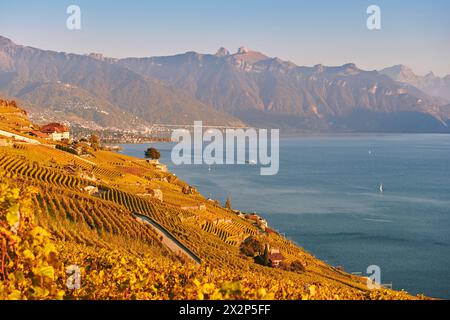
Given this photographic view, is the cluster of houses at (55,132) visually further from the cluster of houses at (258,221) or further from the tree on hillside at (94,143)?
the cluster of houses at (258,221)

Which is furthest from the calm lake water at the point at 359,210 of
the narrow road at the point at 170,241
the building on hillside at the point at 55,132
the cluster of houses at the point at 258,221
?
the building on hillside at the point at 55,132

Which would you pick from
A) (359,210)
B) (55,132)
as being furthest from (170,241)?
(55,132)

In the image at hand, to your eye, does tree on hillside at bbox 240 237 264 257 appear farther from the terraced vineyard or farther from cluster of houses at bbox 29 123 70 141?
cluster of houses at bbox 29 123 70 141

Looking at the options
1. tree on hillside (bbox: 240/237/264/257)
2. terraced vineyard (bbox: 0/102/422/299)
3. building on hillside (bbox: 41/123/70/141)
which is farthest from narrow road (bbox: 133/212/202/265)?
building on hillside (bbox: 41/123/70/141)

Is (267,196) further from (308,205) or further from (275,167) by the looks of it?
(275,167)

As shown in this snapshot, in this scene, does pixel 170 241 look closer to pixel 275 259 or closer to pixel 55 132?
pixel 275 259

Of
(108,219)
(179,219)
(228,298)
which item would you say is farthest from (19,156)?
(228,298)
